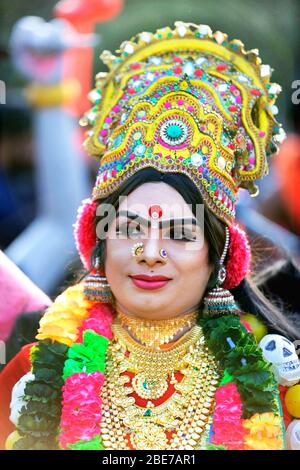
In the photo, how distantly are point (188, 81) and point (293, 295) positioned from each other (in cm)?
117

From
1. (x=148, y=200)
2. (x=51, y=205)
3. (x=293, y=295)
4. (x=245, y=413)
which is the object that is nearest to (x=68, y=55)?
(x=51, y=205)

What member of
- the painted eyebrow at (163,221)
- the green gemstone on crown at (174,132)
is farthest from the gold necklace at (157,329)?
the green gemstone on crown at (174,132)

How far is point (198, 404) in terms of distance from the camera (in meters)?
2.73

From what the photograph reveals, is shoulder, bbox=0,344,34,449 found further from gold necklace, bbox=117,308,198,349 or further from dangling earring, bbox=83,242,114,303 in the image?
gold necklace, bbox=117,308,198,349

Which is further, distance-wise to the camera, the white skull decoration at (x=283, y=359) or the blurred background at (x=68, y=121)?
the blurred background at (x=68, y=121)

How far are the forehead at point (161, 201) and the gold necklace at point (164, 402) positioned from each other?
44 centimetres

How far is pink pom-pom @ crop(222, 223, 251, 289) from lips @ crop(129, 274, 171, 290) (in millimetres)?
329

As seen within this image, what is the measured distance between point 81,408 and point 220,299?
61 cm

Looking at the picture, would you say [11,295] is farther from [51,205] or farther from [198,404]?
[51,205]

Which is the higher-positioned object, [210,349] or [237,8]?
[237,8]

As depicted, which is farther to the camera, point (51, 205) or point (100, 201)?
point (51, 205)

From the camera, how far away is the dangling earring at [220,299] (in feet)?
9.33

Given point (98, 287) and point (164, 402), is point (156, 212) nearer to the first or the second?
point (98, 287)

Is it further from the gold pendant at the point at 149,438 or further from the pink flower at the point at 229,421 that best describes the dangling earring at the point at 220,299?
the gold pendant at the point at 149,438
